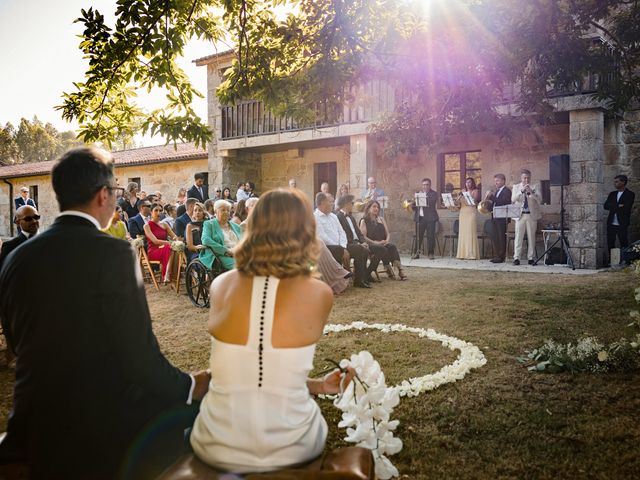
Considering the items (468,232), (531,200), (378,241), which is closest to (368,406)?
(378,241)

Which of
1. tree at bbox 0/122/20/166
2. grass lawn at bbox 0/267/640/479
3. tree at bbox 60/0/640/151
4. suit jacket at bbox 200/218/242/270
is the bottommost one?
grass lawn at bbox 0/267/640/479

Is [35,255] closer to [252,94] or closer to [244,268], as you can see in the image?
[244,268]

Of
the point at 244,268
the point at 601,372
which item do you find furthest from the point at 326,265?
the point at 244,268

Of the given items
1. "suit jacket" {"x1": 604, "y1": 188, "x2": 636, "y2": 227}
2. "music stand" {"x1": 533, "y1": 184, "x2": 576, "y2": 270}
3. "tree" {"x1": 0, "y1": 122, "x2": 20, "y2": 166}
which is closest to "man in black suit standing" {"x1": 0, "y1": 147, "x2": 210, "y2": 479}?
"music stand" {"x1": 533, "y1": 184, "x2": 576, "y2": 270}

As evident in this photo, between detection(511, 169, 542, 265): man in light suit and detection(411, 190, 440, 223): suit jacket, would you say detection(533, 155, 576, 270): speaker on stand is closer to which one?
detection(511, 169, 542, 265): man in light suit

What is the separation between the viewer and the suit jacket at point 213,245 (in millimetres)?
7398

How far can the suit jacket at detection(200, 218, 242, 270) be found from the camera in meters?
7.40

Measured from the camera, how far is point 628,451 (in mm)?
2816

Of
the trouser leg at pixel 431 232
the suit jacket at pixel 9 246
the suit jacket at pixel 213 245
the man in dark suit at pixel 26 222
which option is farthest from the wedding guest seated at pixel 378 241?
the suit jacket at pixel 9 246

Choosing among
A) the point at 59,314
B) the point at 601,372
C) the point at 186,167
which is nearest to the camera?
the point at 59,314

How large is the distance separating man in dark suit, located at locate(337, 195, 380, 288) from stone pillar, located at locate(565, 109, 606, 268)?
489 cm

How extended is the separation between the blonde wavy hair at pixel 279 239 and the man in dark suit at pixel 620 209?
11.4 metres

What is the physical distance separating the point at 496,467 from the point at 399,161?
13462 millimetres

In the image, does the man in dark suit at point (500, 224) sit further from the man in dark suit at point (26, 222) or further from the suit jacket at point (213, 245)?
the man in dark suit at point (26, 222)
